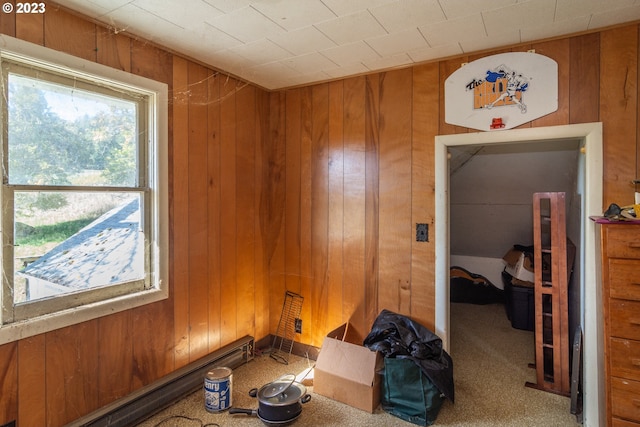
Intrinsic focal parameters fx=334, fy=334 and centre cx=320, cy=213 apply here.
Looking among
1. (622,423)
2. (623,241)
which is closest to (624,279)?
(623,241)

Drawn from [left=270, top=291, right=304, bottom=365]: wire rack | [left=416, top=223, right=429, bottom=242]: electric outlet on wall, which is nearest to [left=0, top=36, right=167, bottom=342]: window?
[left=270, top=291, right=304, bottom=365]: wire rack

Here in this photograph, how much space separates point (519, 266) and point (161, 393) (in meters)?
3.60

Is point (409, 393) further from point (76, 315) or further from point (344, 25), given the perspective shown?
point (344, 25)

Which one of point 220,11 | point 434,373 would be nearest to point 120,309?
point 220,11

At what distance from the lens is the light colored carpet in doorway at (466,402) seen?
2.02 metres

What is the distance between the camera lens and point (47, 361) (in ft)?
5.43

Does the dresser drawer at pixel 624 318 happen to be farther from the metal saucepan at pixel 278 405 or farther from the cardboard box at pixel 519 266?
the cardboard box at pixel 519 266

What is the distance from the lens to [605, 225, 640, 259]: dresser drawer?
1503mm

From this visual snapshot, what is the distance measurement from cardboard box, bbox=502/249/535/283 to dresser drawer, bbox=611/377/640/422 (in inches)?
84.9

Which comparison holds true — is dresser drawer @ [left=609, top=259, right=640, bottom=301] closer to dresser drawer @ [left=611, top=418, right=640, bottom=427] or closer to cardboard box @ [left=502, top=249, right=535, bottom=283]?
dresser drawer @ [left=611, top=418, right=640, bottom=427]

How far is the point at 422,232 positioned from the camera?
95.1 inches

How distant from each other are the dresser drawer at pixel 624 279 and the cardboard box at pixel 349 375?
52.4 inches

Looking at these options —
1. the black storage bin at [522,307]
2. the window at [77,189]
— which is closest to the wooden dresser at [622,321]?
the black storage bin at [522,307]

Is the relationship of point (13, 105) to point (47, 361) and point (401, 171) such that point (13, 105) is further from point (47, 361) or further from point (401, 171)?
point (401, 171)
